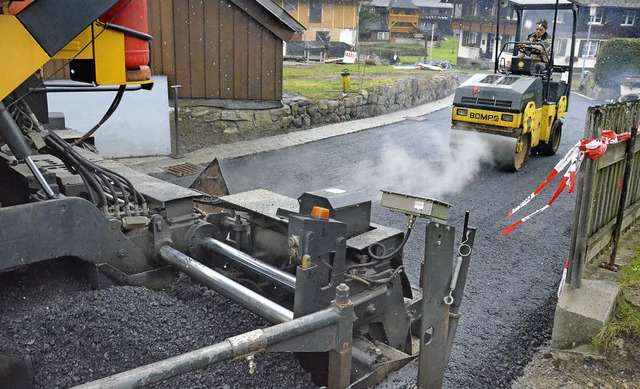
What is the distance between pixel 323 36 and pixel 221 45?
25552 mm

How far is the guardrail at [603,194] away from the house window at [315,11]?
3280cm

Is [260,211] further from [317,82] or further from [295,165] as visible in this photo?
[317,82]

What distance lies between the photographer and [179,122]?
40.0 ft

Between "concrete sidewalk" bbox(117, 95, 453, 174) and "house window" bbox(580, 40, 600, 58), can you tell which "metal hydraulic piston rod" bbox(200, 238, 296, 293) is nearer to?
"concrete sidewalk" bbox(117, 95, 453, 174)

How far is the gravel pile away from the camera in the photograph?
122 inches

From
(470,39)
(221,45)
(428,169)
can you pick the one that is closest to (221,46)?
(221,45)

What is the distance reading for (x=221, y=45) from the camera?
40.8 ft

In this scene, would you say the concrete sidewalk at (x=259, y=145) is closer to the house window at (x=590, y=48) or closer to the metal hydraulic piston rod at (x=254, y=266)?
the metal hydraulic piston rod at (x=254, y=266)

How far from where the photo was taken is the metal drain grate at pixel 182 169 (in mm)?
9953

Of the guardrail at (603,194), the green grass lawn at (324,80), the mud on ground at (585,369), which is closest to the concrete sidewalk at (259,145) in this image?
the green grass lawn at (324,80)

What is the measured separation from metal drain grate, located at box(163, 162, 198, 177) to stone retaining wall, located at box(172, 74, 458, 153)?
1333mm

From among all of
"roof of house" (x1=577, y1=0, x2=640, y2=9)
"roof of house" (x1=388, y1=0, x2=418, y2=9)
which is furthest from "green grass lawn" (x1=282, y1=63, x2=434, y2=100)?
"roof of house" (x1=388, y1=0, x2=418, y2=9)

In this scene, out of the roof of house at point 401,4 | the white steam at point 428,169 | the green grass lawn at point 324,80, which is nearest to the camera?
the white steam at point 428,169

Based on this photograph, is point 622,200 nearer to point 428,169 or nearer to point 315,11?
point 428,169
